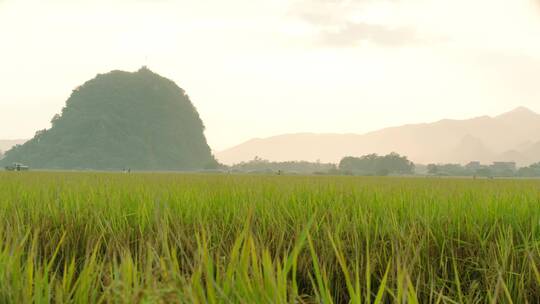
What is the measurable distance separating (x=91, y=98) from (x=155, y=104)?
14813 millimetres

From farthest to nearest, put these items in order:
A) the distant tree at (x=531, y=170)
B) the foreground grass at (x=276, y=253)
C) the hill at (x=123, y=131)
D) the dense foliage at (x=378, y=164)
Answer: the hill at (x=123, y=131) < the dense foliage at (x=378, y=164) < the distant tree at (x=531, y=170) < the foreground grass at (x=276, y=253)

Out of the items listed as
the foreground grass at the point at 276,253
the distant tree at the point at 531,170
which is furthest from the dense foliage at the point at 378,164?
the foreground grass at the point at 276,253

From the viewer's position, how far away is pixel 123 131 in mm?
107312

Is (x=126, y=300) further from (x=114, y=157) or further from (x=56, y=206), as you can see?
(x=114, y=157)

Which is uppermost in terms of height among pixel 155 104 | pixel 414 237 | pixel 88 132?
pixel 155 104

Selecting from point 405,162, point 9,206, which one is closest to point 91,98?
point 405,162

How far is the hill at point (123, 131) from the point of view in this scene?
10238 cm

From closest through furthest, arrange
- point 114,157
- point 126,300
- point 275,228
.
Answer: point 126,300
point 275,228
point 114,157

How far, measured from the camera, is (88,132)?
104812 mm

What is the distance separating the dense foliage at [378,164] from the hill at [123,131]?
30.3m

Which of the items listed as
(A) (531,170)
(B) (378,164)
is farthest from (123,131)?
(A) (531,170)

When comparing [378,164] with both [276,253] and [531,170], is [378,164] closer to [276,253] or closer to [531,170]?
[531,170]

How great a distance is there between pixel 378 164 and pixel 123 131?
58404 millimetres

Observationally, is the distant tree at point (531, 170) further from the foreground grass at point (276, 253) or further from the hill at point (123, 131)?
the foreground grass at point (276, 253)
